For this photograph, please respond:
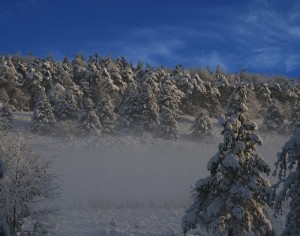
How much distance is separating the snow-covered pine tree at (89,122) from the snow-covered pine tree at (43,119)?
3851 millimetres

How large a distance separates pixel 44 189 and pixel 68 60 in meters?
69.6

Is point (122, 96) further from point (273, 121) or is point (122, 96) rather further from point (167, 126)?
point (273, 121)

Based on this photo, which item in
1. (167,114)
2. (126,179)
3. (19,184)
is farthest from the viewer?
(167,114)

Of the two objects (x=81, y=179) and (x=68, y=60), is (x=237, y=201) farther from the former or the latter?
(x=68, y=60)

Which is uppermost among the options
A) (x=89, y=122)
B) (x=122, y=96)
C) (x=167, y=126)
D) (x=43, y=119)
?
(x=122, y=96)

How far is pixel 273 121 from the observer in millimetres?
62938

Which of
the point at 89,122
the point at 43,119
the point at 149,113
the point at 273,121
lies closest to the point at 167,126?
the point at 149,113

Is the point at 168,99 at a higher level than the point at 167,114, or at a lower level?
higher

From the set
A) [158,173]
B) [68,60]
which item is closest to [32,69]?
[68,60]

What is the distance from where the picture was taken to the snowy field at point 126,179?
26906 mm

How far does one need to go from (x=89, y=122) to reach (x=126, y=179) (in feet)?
44.6

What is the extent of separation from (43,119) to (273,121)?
107 ft

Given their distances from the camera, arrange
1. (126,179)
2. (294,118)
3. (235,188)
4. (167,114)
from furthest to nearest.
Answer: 1. (294,118)
2. (167,114)
3. (126,179)
4. (235,188)

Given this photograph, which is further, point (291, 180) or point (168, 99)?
point (168, 99)
